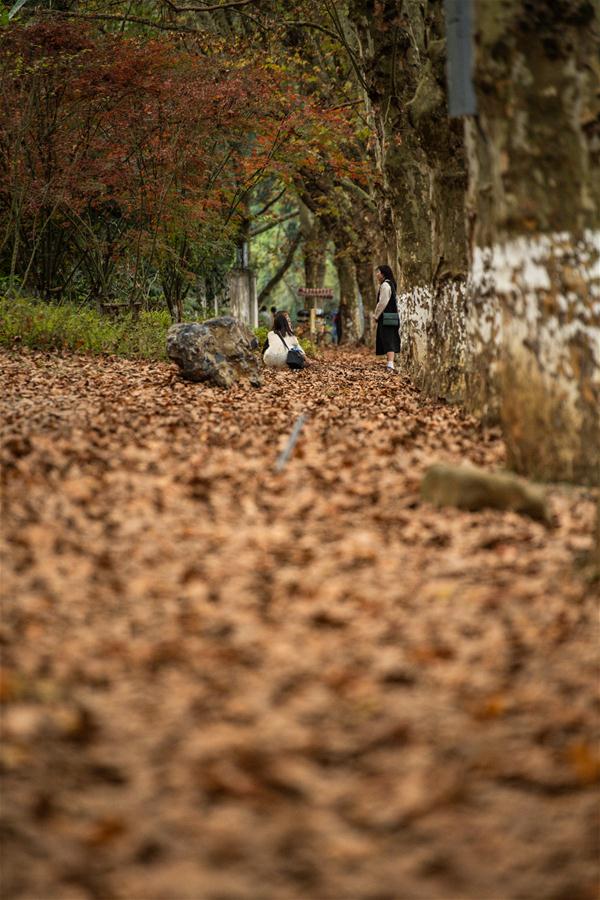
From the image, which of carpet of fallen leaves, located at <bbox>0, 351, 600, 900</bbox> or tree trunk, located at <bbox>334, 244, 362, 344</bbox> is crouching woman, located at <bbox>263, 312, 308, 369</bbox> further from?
tree trunk, located at <bbox>334, 244, 362, 344</bbox>

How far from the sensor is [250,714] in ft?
12.6

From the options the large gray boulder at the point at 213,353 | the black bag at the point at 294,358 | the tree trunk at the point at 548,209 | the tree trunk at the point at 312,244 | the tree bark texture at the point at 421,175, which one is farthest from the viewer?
the tree trunk at the point at 312,244

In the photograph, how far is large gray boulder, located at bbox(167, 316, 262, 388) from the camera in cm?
1327

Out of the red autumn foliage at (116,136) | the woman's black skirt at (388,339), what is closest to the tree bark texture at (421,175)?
the woman's black skirt at (388,339)

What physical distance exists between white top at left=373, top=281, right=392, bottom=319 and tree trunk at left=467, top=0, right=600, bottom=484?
955 centimetres

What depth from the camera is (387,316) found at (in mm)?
17516

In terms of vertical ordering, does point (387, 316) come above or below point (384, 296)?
below

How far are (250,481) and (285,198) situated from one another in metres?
32.3

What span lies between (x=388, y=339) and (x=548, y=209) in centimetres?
1124

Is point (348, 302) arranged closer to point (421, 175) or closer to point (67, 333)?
point (67, 333)

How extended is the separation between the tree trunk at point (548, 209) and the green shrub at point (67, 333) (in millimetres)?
10442

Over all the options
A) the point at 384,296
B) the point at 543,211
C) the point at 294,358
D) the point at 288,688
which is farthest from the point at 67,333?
the point at 288,688

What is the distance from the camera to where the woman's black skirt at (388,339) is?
58.9 feet

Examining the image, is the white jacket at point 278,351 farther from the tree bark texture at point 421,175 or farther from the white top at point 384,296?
the tree bark texture at point 421,175
